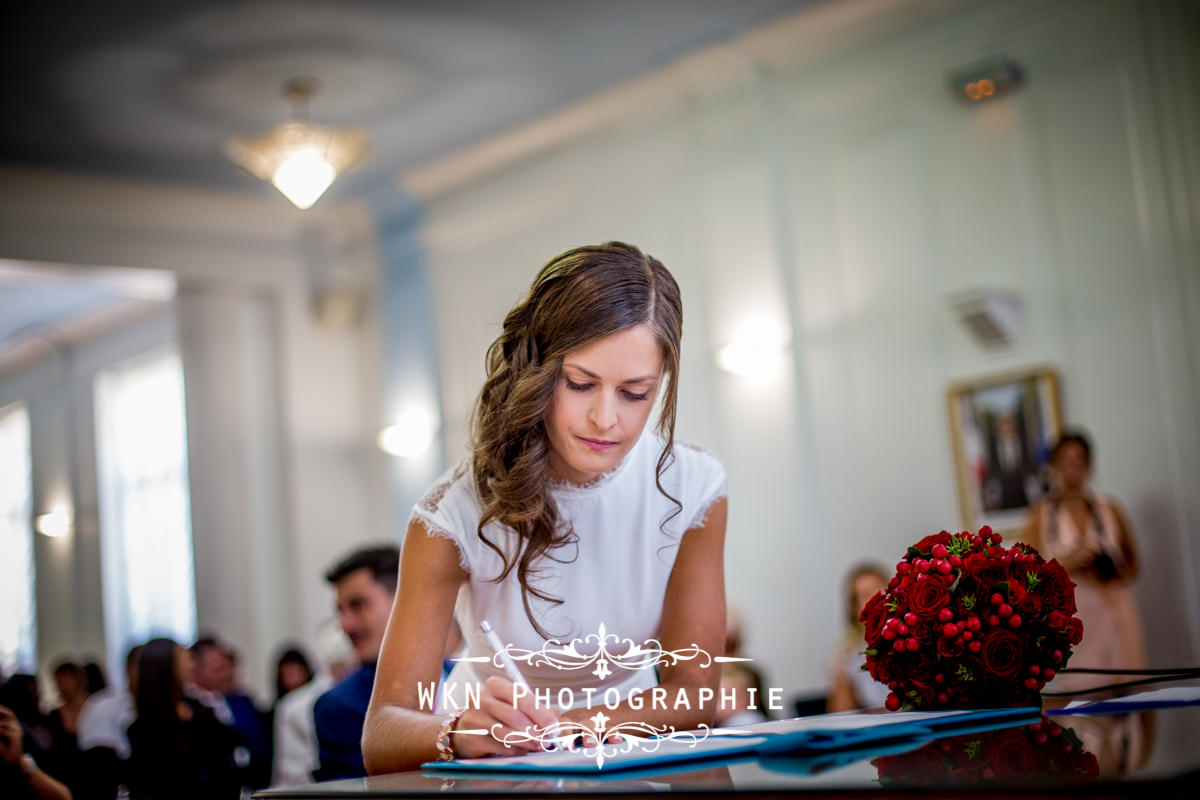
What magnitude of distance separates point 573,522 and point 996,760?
0.90m

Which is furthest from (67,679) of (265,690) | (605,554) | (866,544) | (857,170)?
(265,690)

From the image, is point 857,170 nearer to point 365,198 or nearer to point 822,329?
point 822,329

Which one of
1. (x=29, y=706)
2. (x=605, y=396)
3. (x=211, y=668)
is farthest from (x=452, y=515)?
(x=211, y=668)

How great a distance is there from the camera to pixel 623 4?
630 cm

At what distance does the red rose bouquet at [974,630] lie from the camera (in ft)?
5.15

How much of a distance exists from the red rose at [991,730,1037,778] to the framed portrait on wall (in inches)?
180

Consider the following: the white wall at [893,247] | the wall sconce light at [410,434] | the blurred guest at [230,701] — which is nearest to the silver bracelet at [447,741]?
the blurred guest at [230,701]

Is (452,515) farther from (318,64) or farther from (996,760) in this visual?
(318,64)

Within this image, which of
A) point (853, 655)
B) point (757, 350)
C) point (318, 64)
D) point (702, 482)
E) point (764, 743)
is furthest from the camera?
point (318, 64)

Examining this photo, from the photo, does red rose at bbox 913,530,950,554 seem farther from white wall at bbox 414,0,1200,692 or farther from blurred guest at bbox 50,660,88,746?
white wall at bbox 414,0,1200,692

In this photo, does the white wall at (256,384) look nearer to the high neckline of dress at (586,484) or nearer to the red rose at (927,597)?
the high neckline of dress at (586,484)

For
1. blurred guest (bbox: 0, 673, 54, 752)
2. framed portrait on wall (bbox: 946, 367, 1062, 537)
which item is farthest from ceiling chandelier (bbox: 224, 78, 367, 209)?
blurred guest (bbox: 0, 673, 54, 752)

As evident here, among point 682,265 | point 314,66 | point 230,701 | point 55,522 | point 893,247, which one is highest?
point 314,66

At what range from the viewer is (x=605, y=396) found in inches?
65.4
